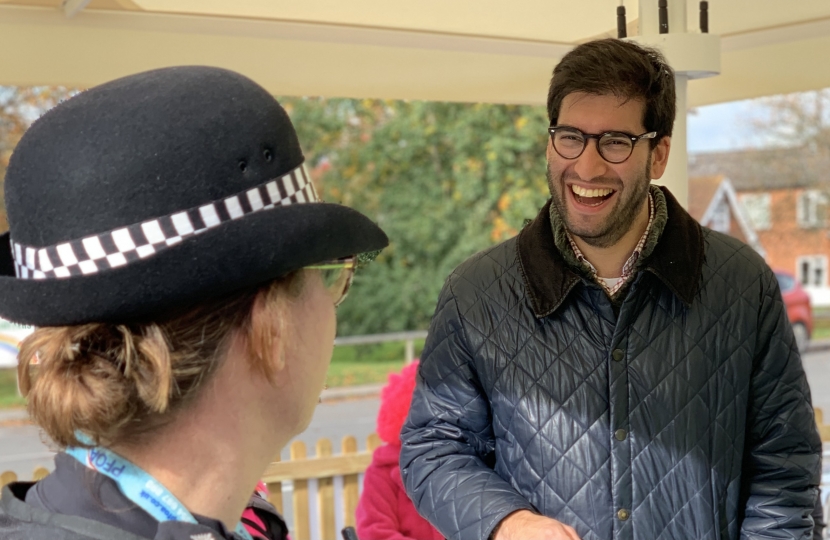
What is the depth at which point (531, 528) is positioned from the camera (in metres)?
1.69

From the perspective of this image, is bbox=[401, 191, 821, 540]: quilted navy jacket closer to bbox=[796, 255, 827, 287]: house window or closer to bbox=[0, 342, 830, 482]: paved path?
bbox=[0, 342, 830, 482]: paved path

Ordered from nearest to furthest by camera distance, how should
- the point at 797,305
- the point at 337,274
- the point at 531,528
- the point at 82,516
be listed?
the point at 82,516 → the point at 337,274 → the point at 531,528 → the point at 797,305

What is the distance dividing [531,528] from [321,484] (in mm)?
2577

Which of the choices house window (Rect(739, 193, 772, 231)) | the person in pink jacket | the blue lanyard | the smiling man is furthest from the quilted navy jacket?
house window (Rect(739, 193, 772, 231))

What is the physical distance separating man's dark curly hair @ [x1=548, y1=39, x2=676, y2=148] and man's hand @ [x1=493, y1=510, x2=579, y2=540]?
0.97 m

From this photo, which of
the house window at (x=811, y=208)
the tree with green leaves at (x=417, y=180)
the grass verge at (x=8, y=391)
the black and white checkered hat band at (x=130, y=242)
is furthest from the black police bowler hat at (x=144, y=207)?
the house window at (x=811, y=208)

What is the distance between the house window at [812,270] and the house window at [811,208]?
1.61 metres

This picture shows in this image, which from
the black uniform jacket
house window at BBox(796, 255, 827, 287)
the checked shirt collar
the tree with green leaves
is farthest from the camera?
house window at BBox(796, 255, 827, 287)

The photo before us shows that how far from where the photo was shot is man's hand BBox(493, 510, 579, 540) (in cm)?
163

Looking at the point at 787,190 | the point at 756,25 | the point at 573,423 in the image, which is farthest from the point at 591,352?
the point at 787,190

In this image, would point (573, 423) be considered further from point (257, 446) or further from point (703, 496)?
point (257, 446)

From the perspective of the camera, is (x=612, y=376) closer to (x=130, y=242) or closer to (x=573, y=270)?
(x=573, y=270)

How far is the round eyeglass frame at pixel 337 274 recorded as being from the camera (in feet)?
2.94

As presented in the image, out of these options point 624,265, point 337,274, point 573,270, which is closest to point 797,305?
point 624,265
